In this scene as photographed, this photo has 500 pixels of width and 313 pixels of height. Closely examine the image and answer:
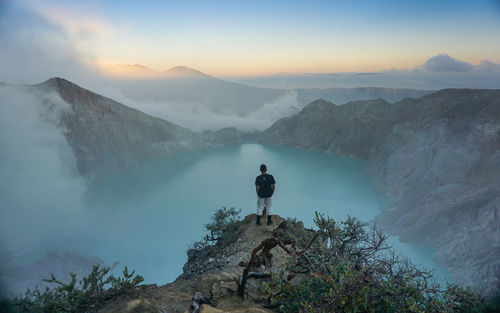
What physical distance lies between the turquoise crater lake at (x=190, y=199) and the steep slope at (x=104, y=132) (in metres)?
5.32

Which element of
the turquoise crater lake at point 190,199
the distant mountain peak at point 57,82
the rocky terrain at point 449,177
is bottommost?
the turquoise crater lake at point 190,199

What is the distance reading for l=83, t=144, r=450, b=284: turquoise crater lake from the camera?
133ft

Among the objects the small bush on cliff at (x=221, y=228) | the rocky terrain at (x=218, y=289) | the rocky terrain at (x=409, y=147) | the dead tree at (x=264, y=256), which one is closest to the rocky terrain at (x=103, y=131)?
the rocky terrain at (x=409, y=147)

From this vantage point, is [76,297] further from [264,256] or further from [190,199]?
[190,199]

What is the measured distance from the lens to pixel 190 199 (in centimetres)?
6094

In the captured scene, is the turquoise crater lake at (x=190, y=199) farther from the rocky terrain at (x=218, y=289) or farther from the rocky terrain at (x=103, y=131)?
the rocky terrain at (x=218, y=289)

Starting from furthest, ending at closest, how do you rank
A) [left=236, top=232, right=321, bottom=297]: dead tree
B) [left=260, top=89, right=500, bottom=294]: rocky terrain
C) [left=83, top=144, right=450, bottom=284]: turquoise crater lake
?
[left=83, top=144, right=450, bottom=284]: turquoise crater lake, [left=260, top=89, right=500, bottom=294]: rocky terrain, [left=236, top=232, right=321, bottom=297]: dead tree

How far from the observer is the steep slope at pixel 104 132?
7012 cm

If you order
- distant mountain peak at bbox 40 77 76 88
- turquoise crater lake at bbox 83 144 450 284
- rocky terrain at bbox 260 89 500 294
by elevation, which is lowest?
turquoise crater lake at bbox 83 144 450 284

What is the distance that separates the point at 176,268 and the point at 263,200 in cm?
3342

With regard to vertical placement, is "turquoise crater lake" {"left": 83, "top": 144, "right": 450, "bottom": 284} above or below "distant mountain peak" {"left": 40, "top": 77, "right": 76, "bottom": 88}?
below

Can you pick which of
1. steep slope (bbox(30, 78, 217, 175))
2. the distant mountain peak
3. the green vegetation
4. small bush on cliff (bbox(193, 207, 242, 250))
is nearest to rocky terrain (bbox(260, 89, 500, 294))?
small bush on cliff (bbox(193, 207, 242, 250))

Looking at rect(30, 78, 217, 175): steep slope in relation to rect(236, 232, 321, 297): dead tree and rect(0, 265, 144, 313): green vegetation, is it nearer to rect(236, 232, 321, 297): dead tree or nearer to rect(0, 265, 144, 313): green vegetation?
rect(0, 265, 144, 313): green vegetation

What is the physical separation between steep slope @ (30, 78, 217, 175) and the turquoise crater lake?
5.32m
